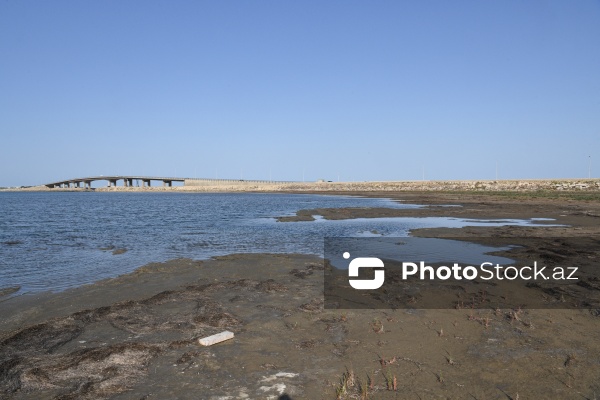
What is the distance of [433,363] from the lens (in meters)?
6.82

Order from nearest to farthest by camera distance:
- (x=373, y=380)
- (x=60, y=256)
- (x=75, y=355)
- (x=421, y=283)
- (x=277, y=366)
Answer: (x=373, y=380)
(x=277, y=366)
(x=75, y=355)
(x=421, y=283)
(x=60, y=256)

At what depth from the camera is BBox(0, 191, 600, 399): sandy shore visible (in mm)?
6008

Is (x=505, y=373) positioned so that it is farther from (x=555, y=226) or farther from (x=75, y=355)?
(x=555, y=226)

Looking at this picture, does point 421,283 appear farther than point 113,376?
Yes

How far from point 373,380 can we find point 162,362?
148 inches

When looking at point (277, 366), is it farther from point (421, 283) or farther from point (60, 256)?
point (60, 256)

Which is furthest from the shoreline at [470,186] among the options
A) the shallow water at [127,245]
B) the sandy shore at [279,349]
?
the sandy shore at [279,349]

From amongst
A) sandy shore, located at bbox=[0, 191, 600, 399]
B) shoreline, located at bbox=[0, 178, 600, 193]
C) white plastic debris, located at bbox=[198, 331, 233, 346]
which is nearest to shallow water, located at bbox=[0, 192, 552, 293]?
sandy shore, located at bbox=[0, 191, 600, 399]

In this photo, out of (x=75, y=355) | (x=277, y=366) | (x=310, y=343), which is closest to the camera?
(x=277, y=366)

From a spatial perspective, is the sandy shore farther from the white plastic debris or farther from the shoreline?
the shoreline

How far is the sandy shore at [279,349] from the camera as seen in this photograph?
6008mm

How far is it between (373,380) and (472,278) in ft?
26.9

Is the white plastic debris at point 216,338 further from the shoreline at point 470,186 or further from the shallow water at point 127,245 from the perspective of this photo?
the shoreline at point 470,186

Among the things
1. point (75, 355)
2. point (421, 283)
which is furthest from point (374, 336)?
point (75, 355)
